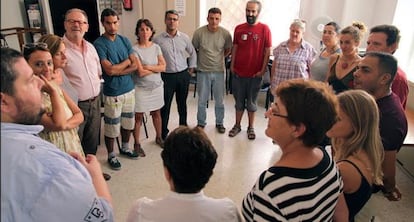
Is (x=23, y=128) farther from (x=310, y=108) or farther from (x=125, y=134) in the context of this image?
(x=125, y=134)

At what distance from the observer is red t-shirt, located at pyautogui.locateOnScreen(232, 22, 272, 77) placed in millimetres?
3369

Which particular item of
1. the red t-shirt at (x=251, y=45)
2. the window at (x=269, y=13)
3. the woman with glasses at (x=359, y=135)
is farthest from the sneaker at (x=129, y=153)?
the window at (x=269, y=13)

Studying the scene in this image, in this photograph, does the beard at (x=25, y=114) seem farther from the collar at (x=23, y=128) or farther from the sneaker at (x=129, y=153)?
the sneaker at (x=129, y=153)

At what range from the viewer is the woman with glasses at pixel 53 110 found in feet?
5.42

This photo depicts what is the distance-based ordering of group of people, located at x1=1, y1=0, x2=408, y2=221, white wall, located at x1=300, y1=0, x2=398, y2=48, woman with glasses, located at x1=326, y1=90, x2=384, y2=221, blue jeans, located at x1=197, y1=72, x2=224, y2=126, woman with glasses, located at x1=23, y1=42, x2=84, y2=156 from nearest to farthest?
1. group of people, located at x1=1, y1=0, x2=408, y2=221
2. woman with glasses, located at x1=326, y1=90, x2=384, y2=221
3. woman with glasses, located at x1=23, y1=42, x2=84, y2=156
4. blue jeans, located at x1=197, y1=72, x2=224, y2=126
5. white wall, located at x1=300, y1=0, x2=398, y2=48

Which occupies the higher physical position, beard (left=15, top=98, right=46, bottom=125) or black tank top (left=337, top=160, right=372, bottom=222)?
beard (left=15, top=98, right=46, bottom=125)

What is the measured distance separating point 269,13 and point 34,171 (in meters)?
4.81

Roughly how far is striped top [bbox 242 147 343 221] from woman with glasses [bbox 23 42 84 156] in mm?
1202

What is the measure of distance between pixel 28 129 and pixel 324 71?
8.80 ft

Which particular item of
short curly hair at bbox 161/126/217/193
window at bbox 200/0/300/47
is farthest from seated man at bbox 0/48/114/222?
window at bbox 200/0/300/47

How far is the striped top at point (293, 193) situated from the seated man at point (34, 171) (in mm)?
528

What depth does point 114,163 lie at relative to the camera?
9.72 ft

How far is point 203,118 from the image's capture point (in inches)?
149

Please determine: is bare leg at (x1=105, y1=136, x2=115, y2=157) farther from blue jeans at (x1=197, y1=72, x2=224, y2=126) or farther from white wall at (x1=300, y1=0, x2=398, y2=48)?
white wall at (x1=300, y1=0, x2=398, y2=48)
